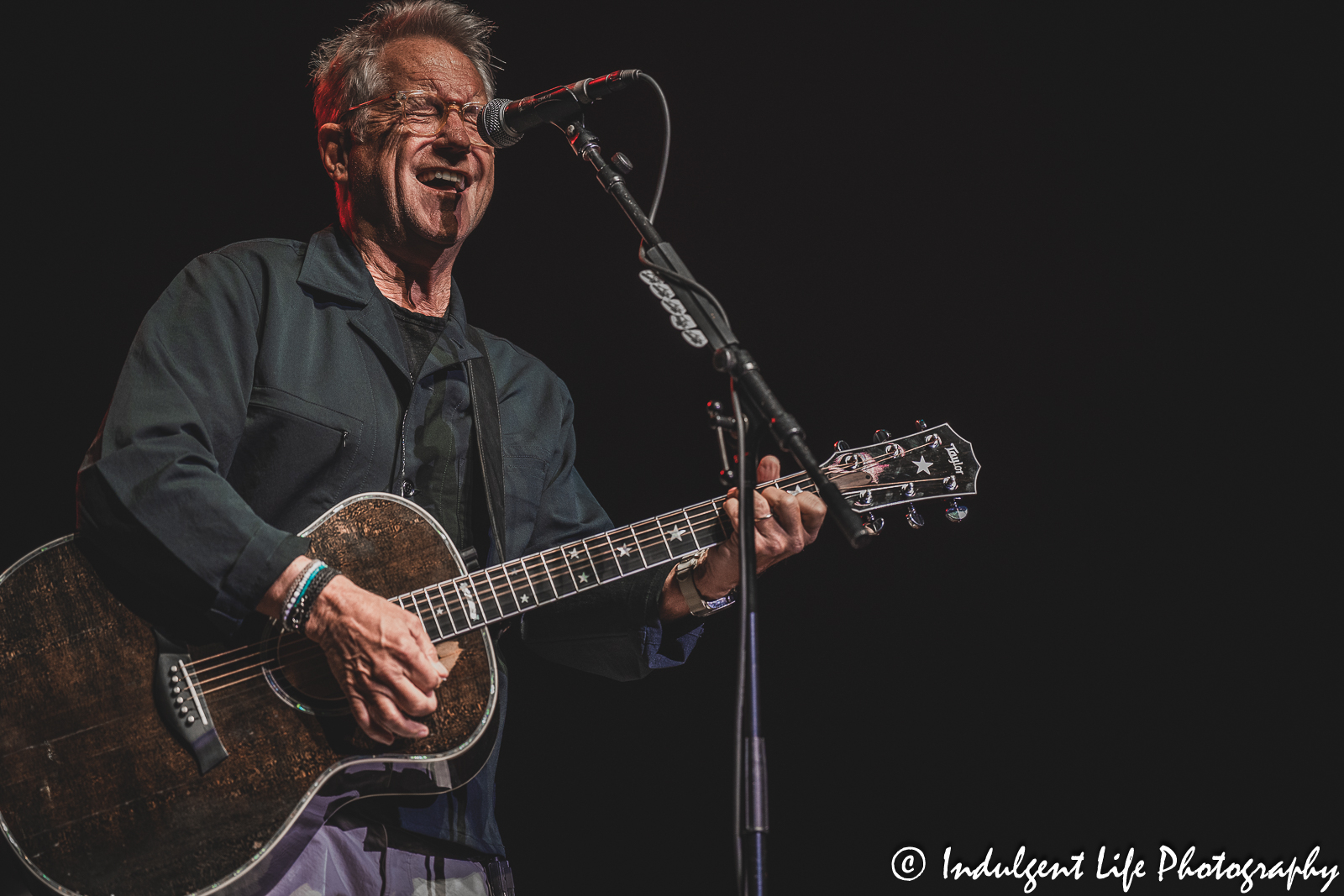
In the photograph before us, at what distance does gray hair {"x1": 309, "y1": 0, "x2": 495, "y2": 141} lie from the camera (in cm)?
253

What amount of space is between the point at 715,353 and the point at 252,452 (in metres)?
1.17

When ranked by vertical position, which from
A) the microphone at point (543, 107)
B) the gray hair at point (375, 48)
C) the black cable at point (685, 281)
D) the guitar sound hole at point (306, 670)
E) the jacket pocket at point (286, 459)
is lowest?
the guitar sound hole at point (306, 670)

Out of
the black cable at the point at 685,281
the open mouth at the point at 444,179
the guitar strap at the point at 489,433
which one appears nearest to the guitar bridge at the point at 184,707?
the guitar strap at the point at 489,433

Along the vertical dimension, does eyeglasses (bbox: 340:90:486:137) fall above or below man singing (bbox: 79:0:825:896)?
above

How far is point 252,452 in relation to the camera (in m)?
2.03

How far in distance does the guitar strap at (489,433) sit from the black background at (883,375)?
86 centimetres

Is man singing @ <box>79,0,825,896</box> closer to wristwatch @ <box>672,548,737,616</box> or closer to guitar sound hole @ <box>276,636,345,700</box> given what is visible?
wristwatch @ <box>672,548,737,616</box>

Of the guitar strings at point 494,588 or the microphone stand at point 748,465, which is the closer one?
the microphone stand at point 748,465

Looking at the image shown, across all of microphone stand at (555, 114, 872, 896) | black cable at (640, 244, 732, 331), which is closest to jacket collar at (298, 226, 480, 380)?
microphone stand at (555, 114, 872, 896)

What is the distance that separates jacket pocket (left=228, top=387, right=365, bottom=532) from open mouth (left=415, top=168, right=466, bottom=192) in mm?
762

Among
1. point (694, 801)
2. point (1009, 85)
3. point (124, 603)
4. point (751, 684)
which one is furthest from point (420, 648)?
point (1009, 85)

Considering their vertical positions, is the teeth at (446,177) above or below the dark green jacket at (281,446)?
above

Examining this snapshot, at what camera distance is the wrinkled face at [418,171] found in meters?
2.42

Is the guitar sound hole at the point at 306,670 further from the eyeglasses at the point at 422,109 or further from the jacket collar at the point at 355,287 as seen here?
the eyeglasses at the point at 422,109
